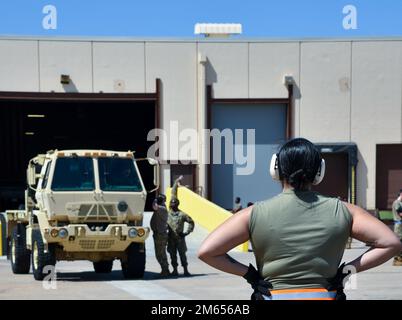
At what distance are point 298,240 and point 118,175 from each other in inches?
485

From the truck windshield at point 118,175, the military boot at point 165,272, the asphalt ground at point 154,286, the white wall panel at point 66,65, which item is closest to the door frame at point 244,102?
the white wall panel at point 66,65

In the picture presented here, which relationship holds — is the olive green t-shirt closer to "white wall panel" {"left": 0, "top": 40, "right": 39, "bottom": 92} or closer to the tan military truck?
the tan military truck

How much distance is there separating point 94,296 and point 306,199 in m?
9.52

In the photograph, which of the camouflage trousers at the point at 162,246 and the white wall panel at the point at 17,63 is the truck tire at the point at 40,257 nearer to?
the camouflage trousers at the point at 162,246

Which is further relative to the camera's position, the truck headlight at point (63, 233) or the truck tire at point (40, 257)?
the truck tire at point (40, 257)

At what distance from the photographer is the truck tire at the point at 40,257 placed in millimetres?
15141

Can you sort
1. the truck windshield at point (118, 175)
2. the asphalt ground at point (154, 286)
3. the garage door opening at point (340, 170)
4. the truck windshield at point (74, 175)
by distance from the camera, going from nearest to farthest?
the asphalt ground at point (154, 286)
the truck windshield at point (74, 175)
the truck windshield at point (118, 175)
the garage door opening at point (340, 170)

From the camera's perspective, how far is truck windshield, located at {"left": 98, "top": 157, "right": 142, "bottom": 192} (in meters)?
15.7

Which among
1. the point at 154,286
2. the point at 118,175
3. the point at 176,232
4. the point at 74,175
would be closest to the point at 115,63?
the point at 176,232

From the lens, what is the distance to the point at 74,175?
15578 millimetres

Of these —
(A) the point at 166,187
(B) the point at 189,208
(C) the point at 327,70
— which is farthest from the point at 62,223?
(C) the point at 327,70
